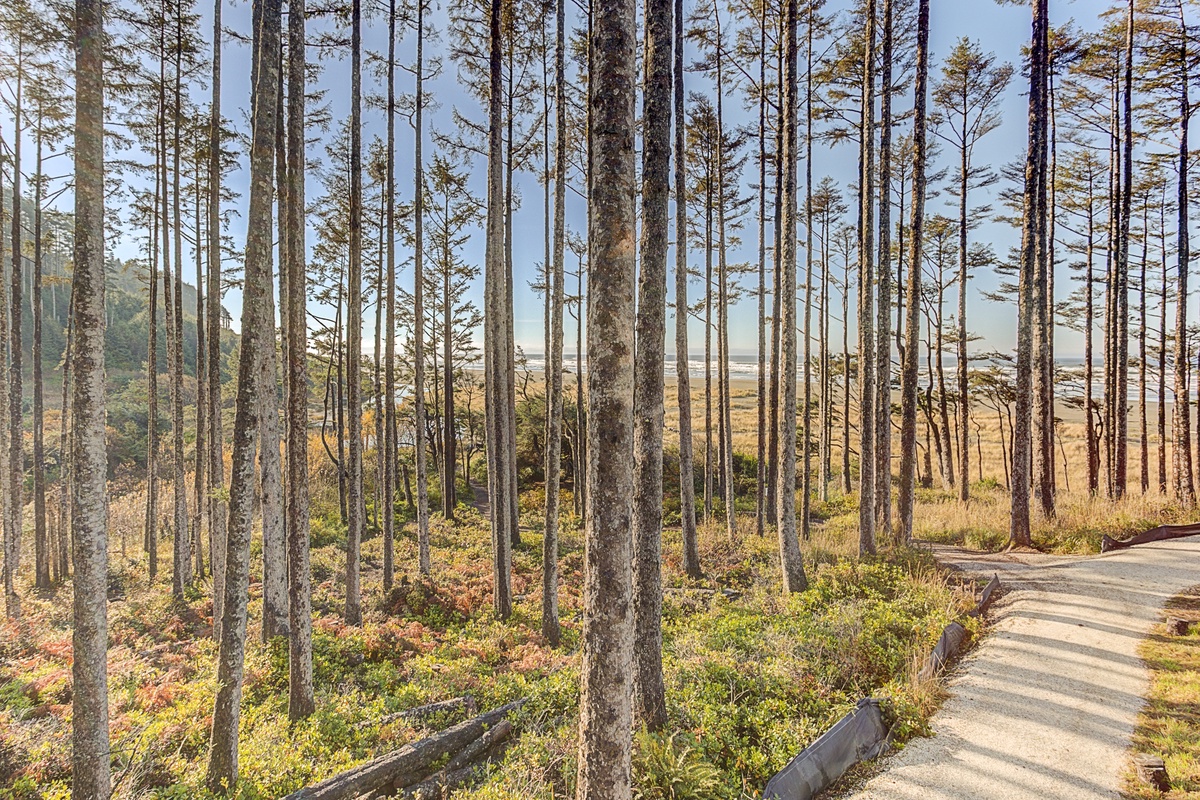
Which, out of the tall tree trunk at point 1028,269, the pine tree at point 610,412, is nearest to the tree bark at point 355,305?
the pine tree at point 610,412

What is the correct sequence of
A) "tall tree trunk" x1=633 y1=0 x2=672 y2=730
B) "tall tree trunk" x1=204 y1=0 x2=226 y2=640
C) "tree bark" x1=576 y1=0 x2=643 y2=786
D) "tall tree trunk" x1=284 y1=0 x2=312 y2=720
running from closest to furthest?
1. "tree bark" x1=576 y1=0 x2=643 y2=786
2. "tall tree trunk" x1=633 y1=0 x2=672 y2=730
3. "tall tree trunk" x1=284 y1=0 x2=312 y2=720
4. "tall tree trunk" x1=204 y1=0 x2=226 y2=640

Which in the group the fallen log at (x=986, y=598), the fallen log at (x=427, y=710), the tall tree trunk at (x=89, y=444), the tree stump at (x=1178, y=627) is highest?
the tall tree trunk at (x=89, y=444)

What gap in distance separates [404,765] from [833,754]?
13.6 feet

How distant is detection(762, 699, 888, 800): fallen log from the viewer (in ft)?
12.1

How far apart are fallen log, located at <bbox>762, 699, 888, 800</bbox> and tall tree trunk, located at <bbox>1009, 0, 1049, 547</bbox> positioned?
8.39m

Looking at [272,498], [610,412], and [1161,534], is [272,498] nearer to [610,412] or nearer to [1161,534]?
[610,412]

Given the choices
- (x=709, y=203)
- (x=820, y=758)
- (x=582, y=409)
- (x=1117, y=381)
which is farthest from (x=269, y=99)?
(x=1117, y=381)

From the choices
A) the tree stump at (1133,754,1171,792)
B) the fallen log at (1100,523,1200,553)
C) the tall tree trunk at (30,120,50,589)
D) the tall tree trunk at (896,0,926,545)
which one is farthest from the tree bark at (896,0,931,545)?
the tall tree trunk at (30,120,50,589)

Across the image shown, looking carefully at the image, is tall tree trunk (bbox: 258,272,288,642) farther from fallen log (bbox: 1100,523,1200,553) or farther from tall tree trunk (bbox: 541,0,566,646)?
fallen log (bbox: 1100,523,1200,553)

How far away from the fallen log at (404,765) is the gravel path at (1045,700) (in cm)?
396

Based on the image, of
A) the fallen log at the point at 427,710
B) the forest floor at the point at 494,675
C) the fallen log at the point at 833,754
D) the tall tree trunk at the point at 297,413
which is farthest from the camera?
the tall tree trunk at the point at 297,413

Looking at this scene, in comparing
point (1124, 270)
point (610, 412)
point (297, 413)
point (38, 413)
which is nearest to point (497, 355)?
point (297, 413)

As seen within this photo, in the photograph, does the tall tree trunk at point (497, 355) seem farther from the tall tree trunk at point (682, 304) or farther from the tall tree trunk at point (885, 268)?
the tall tree trunk at point (885, 268)

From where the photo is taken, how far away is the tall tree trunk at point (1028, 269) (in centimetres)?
976
